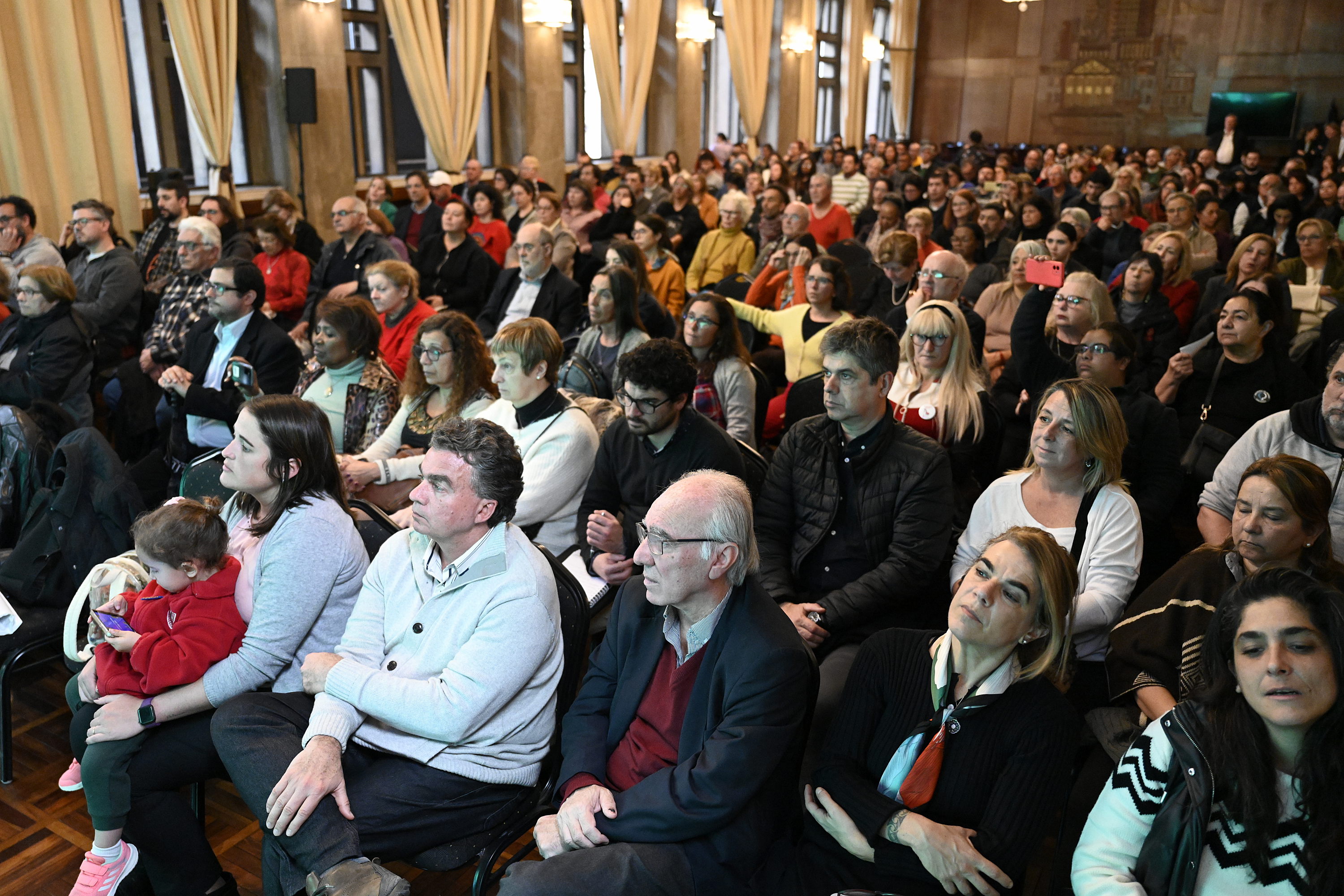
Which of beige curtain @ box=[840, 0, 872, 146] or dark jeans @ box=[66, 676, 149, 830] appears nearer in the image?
dark jeans @ box=[66, 676, 149, 830]

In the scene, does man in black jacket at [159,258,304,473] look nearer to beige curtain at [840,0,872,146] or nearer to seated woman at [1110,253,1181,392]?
seated woman at [1110,253,1181,392]

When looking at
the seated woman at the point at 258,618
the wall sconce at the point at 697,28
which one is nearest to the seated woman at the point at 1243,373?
the seated woman at the point at 258,618

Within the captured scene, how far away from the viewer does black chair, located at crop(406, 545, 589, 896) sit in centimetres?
192

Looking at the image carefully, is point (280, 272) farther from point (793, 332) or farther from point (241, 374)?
point (793, 332)

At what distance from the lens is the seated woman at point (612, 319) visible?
4.02m

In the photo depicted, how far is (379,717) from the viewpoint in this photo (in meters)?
1.96

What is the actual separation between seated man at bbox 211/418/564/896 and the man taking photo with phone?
185 centimetres

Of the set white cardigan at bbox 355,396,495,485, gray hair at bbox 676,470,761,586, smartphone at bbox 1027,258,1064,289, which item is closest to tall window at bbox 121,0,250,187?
white cardigan at bbox 355,396,495,485

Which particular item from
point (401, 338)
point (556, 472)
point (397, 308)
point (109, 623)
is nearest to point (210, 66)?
point (397, 308)

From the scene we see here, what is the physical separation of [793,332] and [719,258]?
224 centimetres

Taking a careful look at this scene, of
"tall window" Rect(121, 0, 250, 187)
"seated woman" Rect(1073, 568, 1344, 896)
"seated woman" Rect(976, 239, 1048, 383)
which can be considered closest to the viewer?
"seated woman" Rect(1073, 568, 1344, 896)

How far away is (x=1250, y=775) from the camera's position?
1.51 meters

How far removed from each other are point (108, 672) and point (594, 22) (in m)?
11.2

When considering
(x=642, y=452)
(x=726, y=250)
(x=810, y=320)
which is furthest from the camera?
(x=726, y=250)
